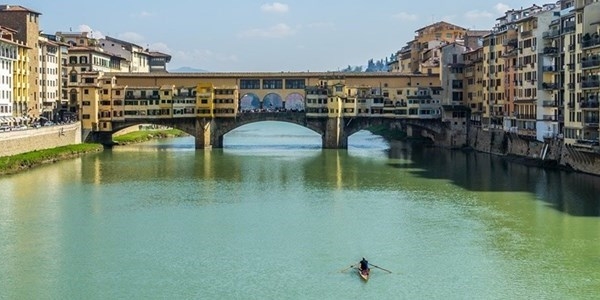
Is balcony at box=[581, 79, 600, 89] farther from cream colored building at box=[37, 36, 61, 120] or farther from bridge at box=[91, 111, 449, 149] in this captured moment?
cream colored building at box=[37, 36, 61, 120]

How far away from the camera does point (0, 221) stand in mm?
24469

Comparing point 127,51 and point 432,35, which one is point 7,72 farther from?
point 432,35

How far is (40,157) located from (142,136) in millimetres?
20643

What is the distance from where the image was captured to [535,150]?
1578 inches

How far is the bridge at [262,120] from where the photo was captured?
5194 centimetres

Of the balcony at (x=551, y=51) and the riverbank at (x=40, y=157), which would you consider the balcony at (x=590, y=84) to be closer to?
the balcony at (x=551, y=51)

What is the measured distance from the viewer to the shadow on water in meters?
28.2

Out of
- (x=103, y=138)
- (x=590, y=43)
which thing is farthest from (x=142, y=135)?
(x=590, y=43)

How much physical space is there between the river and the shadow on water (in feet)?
0.30

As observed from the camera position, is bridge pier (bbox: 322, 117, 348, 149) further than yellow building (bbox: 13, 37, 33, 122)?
Yes

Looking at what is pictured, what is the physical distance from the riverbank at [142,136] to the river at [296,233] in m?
16.0

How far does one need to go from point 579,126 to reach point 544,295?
17.8 metres

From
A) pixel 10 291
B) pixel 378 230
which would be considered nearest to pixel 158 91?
pixel 378 230

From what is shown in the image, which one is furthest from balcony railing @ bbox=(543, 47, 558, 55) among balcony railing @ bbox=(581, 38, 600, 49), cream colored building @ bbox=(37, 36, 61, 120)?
cream colored building @ bbox=(37, 36, 61, 120)
